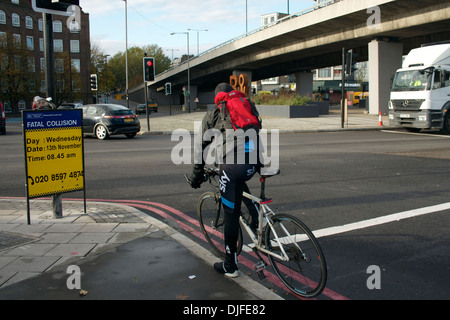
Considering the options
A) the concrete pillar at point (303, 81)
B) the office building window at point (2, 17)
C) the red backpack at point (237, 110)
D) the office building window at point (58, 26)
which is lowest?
the red backpack at point (237, 110)

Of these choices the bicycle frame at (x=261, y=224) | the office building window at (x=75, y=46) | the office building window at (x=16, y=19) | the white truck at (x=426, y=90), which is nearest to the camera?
the bicycle frame at (x=261, y=224)

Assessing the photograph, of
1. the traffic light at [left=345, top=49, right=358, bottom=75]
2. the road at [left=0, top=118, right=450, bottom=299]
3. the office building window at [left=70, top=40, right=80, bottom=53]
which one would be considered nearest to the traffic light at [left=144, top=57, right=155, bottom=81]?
the road at [left=0, top=118, right=450, bottom=299]

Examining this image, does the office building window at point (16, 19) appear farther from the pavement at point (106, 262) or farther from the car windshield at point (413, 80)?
the pavement at point (106, 262)

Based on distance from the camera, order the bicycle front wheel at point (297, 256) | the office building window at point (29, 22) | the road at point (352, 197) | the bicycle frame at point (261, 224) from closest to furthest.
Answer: the bicycle front wheel at point (297, 256) < the bicycle frame at point (261, 224) < the road at point (352, 197) < the office building window at point (29, 22)

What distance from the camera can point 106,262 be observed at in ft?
13.9

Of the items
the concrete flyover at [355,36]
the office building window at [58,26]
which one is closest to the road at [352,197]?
the concrete flyover at [355,36]

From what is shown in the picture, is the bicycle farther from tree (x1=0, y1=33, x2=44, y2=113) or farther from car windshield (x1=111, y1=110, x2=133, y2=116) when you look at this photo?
tree (x1=0, y1=33, x2=44, y2=113)

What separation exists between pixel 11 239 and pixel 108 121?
14.0 meters

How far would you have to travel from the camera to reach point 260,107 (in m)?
34.4

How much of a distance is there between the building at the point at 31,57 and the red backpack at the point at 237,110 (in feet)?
124

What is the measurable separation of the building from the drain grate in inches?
1429

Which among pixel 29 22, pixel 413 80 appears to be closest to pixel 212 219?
pixel 413 80

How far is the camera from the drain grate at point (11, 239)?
15.6 feet
